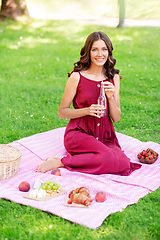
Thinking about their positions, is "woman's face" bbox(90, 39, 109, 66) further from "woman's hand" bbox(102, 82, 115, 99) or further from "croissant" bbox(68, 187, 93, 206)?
"croissant" bbox(68, 187, 93, 206)

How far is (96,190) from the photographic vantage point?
3572 millimetres

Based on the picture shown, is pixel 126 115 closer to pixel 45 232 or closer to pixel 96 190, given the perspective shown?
pixel 96 190

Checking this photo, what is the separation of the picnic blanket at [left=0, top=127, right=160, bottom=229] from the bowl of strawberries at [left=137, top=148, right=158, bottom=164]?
0.27 ft

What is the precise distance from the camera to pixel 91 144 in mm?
4020

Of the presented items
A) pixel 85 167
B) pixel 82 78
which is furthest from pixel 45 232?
pixel 82 78

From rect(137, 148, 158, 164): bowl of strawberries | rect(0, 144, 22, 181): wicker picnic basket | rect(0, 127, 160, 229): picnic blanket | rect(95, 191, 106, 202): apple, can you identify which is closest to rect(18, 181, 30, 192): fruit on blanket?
rect(0, 127, 160, 229): picnic blanket

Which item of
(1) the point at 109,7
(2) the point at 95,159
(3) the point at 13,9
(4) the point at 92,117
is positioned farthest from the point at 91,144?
(3) the point at 13,9

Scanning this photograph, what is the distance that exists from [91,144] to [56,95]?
3313 mm

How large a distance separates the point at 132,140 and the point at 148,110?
155cm

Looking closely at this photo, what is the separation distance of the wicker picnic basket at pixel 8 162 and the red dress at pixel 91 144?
606 millimetres

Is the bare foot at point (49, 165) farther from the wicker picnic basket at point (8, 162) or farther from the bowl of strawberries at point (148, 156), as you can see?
the bowl of strawberries at point (148, 156)

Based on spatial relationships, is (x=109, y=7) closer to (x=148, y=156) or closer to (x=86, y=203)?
(x=86, y=203)

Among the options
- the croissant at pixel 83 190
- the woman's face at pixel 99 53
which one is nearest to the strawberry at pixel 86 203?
the croissant at pixel 83 190

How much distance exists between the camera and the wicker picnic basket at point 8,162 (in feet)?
12.0
